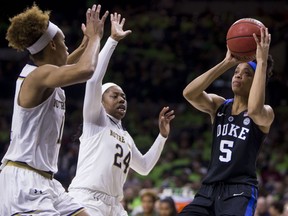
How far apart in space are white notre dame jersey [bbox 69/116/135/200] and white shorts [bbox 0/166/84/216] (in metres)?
1.08

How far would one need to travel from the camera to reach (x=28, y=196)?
5.23m

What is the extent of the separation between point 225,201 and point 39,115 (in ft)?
5.07

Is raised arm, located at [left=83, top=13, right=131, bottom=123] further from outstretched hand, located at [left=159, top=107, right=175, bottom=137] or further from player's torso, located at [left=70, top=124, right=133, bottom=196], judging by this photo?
outstretched hand, located at [left=159, top=107, right=175, bottom=137]

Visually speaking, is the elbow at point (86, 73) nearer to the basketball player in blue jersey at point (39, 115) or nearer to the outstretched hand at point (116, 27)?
the basketball player in blue jersey at point (39, 115)

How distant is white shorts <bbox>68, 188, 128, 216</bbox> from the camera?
643cm

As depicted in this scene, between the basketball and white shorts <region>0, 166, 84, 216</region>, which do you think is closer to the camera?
white shorts <region>0, 166, 84, 216</region>

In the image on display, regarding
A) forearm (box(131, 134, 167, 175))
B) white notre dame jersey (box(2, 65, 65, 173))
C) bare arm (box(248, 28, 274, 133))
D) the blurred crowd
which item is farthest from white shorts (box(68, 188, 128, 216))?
the blurred crowd

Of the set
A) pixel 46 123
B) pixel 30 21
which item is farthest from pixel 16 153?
pixel 30 21

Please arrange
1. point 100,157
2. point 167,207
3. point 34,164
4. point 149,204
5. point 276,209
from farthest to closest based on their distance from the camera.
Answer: point 276,209 < point 149,204 < point 167,207 < point 100,157 < point 34,164

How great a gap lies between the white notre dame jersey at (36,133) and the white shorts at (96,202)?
1068 millimetres

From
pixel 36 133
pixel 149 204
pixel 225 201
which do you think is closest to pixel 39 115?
pixel 36 133

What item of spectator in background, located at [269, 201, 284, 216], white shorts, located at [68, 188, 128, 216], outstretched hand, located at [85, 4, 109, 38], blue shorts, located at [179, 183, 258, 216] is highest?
outstretched hand, located at [85, 4, 109, 38]

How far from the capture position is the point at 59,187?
5523 millimetres

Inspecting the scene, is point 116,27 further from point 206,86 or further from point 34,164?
point 34,164
